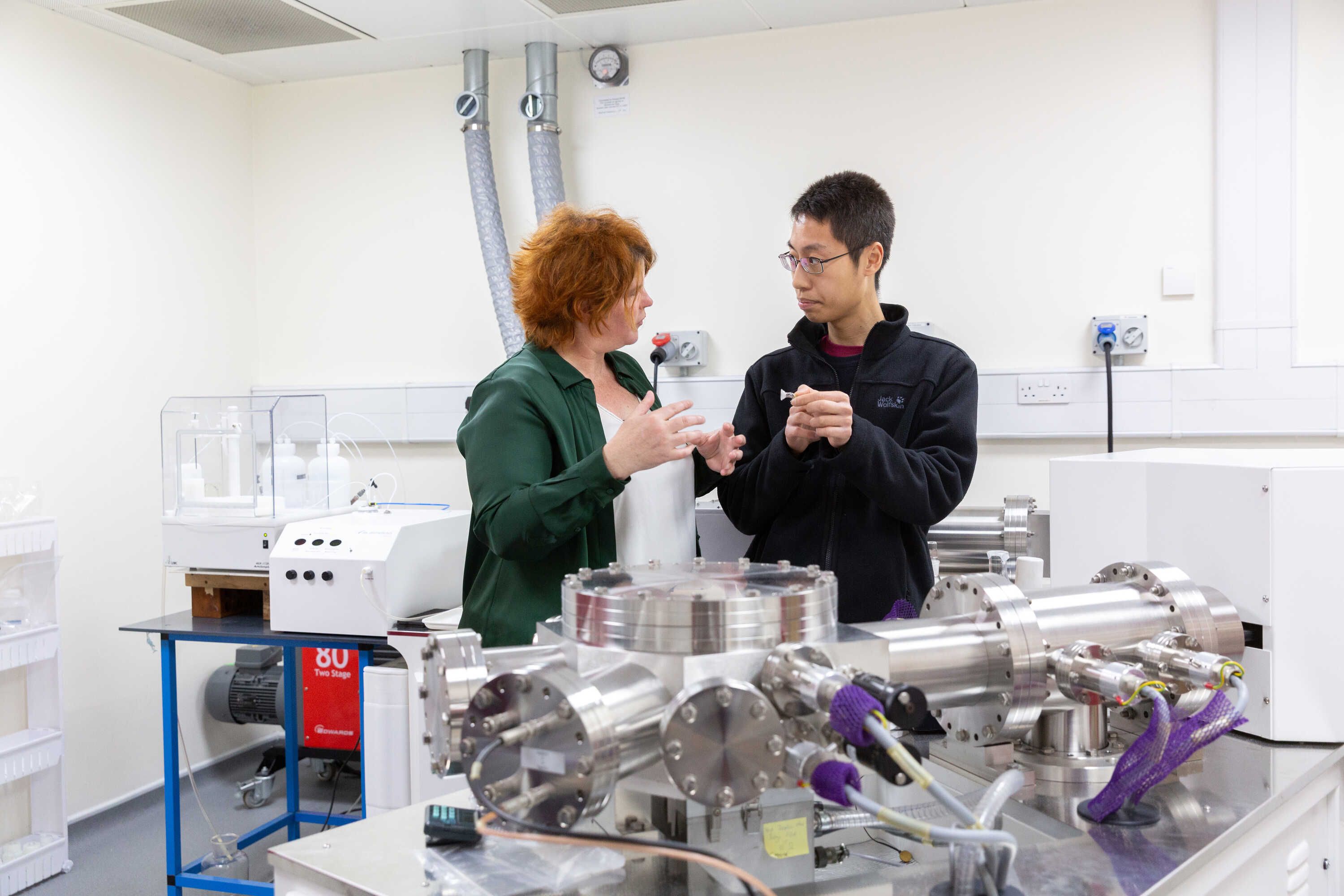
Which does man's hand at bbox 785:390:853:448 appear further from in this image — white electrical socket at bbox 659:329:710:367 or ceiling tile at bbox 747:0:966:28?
ceiling tile at bbox 747:0:966:28

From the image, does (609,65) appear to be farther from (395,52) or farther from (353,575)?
(353,575)

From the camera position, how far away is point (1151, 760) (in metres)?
0.90

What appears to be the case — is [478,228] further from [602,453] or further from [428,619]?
[602,453]

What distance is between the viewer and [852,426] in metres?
1.68

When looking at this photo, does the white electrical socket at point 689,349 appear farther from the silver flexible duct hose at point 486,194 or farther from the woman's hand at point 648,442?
the woman's hand at point 648,442

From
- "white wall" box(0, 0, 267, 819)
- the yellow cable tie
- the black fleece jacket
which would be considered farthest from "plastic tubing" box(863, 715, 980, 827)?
"white wall" box(0, 0, 267, 819)

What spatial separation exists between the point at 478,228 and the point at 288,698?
1518 millimetres

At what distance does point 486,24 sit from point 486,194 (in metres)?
0.50

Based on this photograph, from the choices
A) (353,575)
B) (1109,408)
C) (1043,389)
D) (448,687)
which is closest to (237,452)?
(353,575)

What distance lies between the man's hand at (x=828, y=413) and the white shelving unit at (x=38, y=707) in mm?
2216

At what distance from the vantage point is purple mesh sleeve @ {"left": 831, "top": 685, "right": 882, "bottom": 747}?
66 cm

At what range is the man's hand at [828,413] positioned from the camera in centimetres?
164

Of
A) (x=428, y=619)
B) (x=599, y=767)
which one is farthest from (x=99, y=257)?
(x=599, y=767)

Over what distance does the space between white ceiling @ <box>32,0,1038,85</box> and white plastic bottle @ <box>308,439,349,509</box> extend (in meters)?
1.27
